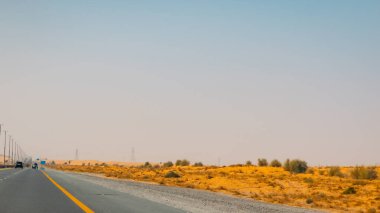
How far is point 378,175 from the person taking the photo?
5172cm

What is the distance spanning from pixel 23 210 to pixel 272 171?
5167 cm

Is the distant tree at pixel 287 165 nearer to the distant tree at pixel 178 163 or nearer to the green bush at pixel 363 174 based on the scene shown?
the green bush at pixel 363 174

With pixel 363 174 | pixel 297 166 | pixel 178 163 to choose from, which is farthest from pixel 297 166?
pixel 178 163

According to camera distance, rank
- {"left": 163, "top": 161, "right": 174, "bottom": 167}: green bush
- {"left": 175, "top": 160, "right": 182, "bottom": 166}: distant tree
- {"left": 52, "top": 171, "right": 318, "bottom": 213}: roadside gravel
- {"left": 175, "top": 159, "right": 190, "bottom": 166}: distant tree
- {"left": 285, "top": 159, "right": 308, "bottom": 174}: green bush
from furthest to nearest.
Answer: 1. {"left": 163, "top": 161, "right": 174, "bottom": 167}: green bush
2. {"left": 175, "top": 160, "right": 182, "bottom": 166}: distant tree
3. {"left": 175, "top": 159, "right": 190, "bottom": 166}: distant tree
4. {"left": 285, "top": 159, "right": 308, "bottom": 174}: green bush
5. {"left": 52, "top": 171, "right": 318, "bottom": 213}: roadside gravel

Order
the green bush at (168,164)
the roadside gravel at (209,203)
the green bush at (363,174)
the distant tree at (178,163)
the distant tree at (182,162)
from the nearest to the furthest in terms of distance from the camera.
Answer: the roadside gravel at (209,203) → the green bush at (363,174) → the distant tree at (182,162) → the distant tree at (178,163) → the green bush at (168,164)

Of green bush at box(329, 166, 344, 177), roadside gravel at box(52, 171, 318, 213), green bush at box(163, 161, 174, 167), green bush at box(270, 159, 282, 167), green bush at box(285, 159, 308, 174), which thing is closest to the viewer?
roadside gravel at box(52, 171, 318, 213)

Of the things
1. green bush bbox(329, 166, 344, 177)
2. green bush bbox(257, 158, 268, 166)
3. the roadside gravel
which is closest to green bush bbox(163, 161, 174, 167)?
green bush bbox(257, 158, 268, 166)

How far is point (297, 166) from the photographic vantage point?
6500 cm

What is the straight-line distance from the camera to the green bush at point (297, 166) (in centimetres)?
6425

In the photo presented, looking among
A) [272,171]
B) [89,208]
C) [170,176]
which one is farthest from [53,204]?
[272,171]

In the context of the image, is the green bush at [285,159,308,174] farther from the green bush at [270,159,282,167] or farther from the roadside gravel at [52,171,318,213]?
the roadside gravel at [52,171,318,213]

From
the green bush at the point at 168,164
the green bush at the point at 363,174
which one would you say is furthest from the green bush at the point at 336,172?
the green bush at the point at 168,164

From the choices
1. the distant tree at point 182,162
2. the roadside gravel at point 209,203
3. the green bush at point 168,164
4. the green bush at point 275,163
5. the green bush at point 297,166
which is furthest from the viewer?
→ the green bush at point 168,164

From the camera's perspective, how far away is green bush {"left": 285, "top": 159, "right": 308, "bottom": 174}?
64250 mm
